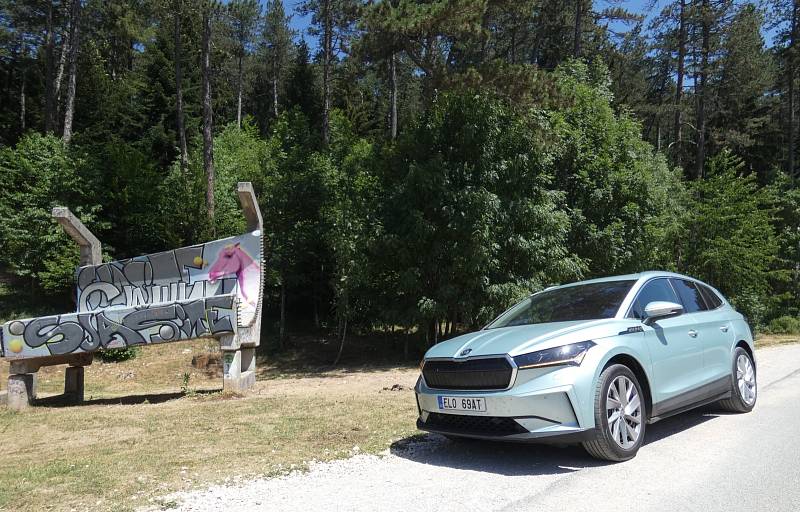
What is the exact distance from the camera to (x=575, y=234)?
17547 millimetres

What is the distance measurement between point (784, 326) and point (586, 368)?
2387cm

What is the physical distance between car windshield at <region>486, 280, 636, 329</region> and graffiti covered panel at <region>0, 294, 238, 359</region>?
5.95m

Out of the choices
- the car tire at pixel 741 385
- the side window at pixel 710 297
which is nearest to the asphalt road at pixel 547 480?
the car tire at pixel 741 385

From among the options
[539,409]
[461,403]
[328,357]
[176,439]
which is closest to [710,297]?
[539,409]

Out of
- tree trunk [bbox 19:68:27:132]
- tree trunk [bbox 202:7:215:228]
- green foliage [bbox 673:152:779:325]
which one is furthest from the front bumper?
tree trunk [bbox 19:68:27:132]

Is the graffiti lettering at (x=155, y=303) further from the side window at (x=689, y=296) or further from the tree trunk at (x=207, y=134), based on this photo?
the tree trunk at (x=207, y=134)

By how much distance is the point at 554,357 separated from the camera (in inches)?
182

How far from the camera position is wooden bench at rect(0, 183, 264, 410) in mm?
10305

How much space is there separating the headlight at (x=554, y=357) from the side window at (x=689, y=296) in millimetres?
2188

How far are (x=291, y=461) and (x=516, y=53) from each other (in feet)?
113

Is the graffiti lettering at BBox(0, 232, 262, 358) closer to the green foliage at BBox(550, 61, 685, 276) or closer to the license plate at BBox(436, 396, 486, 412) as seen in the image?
the license plate at BBox(436, 396, 486, 412)

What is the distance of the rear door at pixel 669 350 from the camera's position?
533 cm

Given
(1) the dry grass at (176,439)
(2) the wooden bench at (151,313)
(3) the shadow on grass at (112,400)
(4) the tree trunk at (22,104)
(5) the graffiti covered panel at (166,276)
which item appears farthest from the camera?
(4) the tree trunk at (22,104)

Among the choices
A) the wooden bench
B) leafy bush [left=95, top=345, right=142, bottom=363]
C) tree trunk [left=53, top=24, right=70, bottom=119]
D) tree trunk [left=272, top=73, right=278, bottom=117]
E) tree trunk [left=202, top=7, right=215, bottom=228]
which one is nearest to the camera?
the wooden bench
